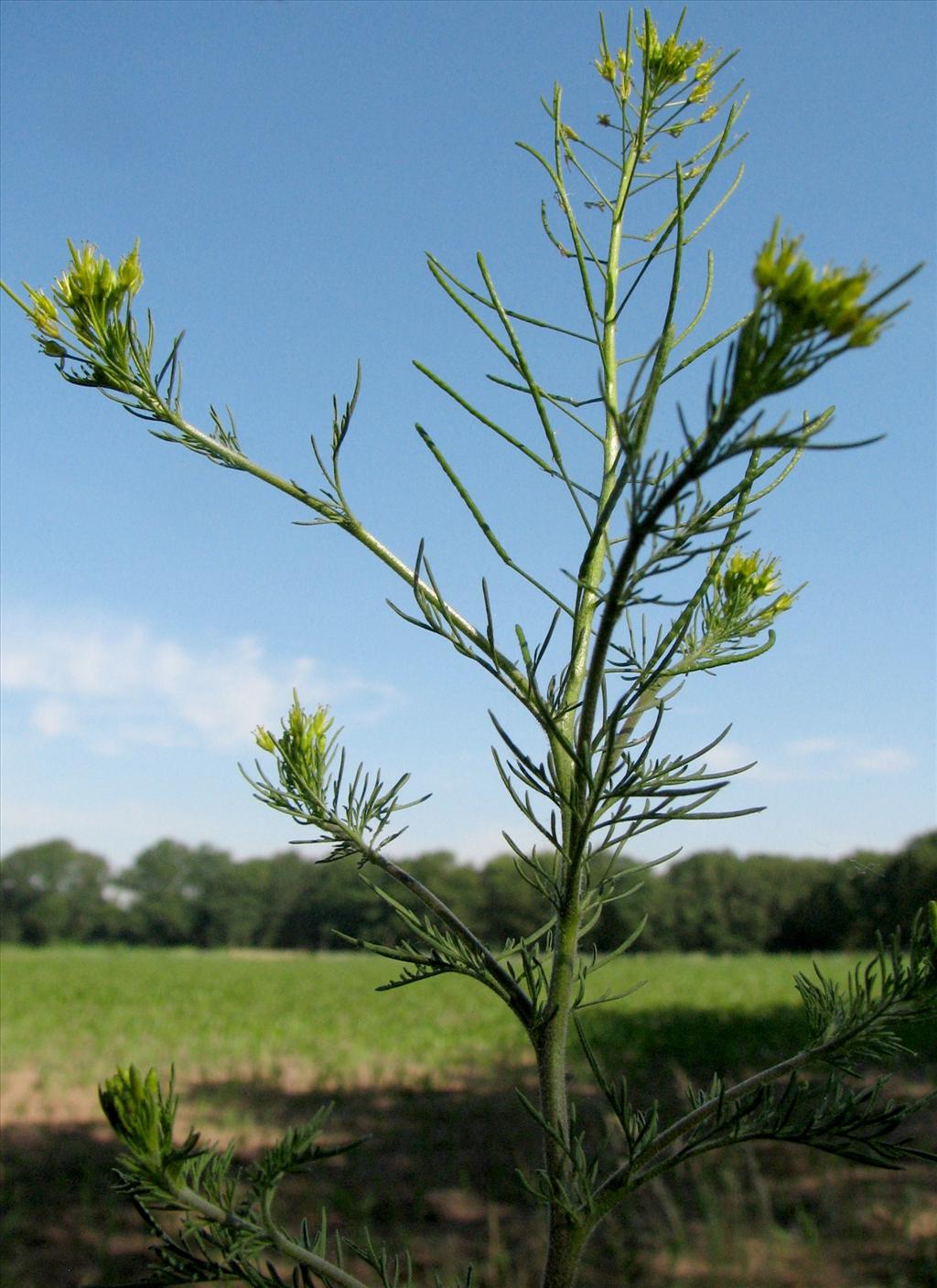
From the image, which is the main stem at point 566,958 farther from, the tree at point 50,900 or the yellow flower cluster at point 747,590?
the tree at point 50,900

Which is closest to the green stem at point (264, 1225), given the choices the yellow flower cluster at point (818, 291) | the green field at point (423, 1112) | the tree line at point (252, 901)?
the green field at point (423, 1112)

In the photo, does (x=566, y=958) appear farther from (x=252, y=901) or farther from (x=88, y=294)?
(x=252, y=901)

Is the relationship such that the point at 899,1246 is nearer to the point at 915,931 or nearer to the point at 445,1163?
the point at 445,1163

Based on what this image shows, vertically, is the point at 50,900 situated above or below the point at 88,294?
above

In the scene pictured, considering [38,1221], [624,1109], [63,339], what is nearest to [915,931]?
[624,1109]

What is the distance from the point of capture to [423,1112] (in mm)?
10641

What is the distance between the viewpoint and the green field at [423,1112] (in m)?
6.22

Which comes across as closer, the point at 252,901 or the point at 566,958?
the point at 566,958

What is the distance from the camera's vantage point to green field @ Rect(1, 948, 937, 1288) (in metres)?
6.22

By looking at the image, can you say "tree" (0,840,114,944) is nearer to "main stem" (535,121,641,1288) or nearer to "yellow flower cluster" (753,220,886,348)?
"main stem" (535,121,641,1288)

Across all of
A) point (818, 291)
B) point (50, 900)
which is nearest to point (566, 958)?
point (818, 291)

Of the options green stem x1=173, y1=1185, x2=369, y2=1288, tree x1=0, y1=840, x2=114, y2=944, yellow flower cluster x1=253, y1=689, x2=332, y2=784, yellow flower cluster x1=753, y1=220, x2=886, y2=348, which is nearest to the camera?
yellow flower cluster x1=753, y1=220, x2=886, y2=348

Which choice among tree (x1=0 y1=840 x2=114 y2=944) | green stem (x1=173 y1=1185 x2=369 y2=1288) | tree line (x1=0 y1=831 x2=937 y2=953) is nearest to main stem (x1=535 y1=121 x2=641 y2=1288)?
green stem (x1=173 y1=1185 x2=369 y2=1288)

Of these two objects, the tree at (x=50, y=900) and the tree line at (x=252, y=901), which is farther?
the tree at (x=50, y=900)
